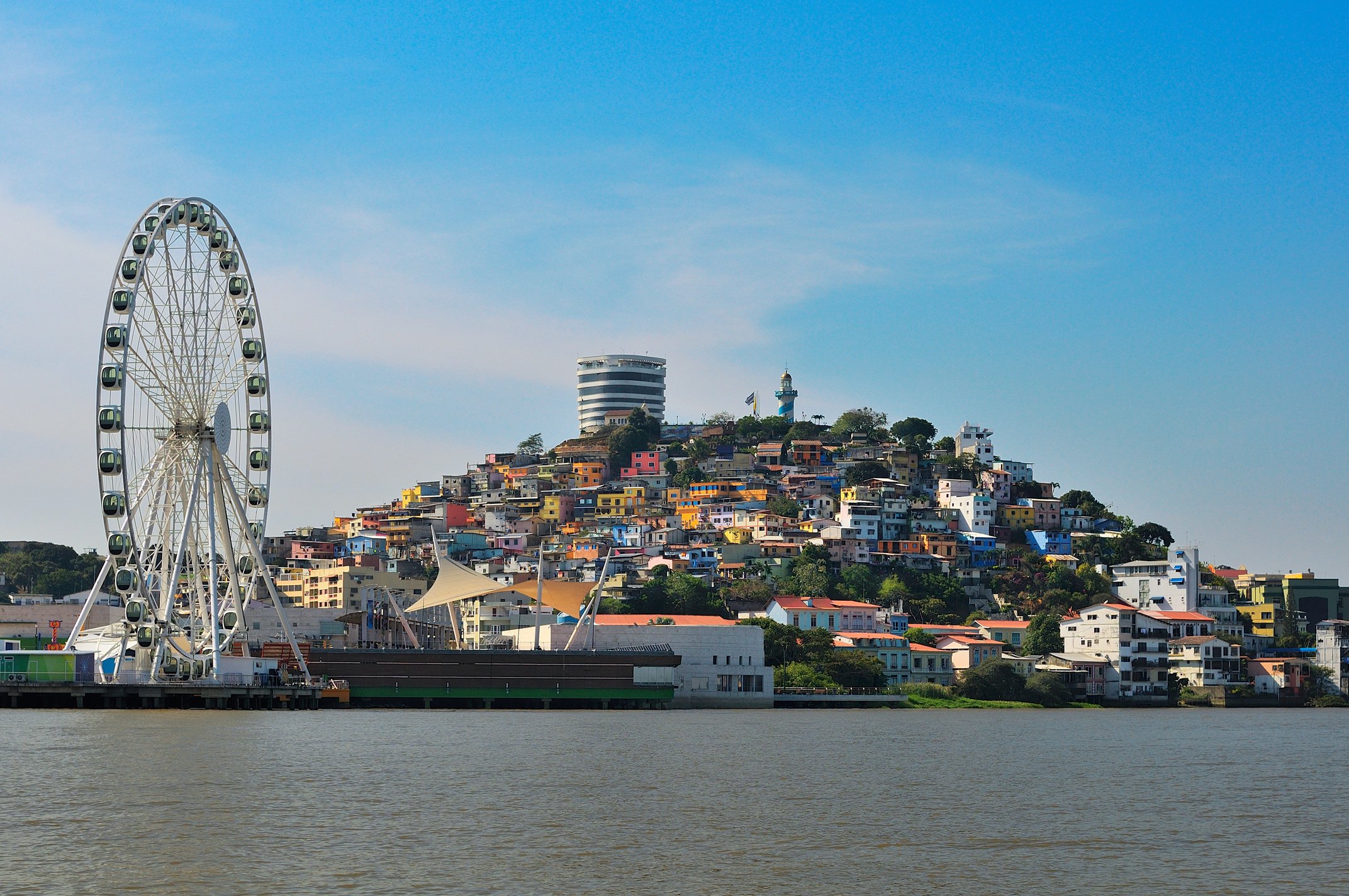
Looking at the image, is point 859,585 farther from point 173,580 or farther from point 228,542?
point 173,580

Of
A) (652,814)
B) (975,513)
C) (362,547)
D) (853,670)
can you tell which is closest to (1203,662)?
(853,670)

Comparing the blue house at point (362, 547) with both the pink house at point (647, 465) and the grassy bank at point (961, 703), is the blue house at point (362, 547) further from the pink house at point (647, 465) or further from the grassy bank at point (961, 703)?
the grassy bank at point (961, 703)

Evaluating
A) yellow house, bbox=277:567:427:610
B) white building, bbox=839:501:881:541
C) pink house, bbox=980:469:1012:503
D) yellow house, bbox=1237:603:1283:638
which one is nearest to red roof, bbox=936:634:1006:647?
yellow house, bbox=1237:603:1283:638

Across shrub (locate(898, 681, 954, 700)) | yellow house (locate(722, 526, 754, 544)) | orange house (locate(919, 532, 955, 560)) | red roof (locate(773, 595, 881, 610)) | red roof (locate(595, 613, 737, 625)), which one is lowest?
shrub (locate(898, 681, 954, 700))

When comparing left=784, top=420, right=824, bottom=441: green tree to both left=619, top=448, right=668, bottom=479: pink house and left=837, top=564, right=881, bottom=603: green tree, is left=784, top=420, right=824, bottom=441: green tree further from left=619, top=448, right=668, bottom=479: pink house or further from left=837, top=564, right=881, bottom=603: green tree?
left=837, top=564, right=881, bottom=603: green tree

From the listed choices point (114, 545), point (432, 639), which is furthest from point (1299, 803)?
point (432, 639)

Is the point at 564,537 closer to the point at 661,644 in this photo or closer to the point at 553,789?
the point at 661,644
